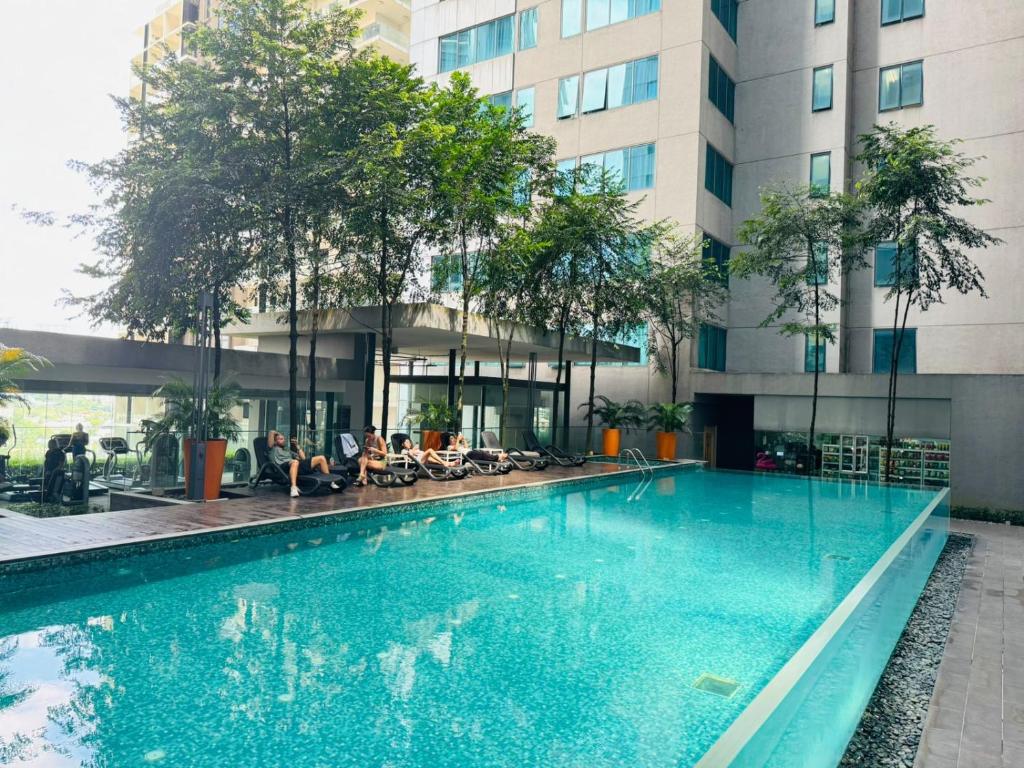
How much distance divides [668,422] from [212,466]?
14.5m

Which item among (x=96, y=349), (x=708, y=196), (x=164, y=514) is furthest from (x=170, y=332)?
(x=708, y=196)

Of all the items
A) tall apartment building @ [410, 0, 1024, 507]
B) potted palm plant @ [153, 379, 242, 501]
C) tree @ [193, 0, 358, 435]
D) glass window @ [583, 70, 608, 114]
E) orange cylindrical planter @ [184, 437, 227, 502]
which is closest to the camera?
orange cylindrical planter @ [184, 437, 227, 502]

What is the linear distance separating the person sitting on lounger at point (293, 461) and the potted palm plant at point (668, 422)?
12.4 meters

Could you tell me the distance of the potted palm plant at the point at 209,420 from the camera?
10.0 metres

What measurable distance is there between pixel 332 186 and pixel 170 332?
8028 millimetres

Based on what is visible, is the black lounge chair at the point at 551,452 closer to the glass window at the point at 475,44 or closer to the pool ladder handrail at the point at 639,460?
the pool ladder handrail at the point at 639,460

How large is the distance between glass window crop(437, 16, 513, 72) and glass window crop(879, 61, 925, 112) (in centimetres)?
1411

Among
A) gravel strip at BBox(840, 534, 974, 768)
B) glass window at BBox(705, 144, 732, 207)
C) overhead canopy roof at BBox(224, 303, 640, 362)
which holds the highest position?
glass window at BBox(705, 144, 732, 207)

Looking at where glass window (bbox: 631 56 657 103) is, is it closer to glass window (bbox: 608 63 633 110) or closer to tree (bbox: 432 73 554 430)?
glass window (bbox: 608 63 633 110)

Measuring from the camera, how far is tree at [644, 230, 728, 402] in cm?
2053

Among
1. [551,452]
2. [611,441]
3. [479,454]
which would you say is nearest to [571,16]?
[611,441]

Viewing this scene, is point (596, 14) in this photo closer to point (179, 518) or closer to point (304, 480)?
point (304, 480)

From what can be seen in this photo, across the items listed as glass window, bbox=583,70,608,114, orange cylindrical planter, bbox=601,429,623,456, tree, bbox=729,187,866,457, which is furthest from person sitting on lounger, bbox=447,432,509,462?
glass window, bbox=583,70,608,114

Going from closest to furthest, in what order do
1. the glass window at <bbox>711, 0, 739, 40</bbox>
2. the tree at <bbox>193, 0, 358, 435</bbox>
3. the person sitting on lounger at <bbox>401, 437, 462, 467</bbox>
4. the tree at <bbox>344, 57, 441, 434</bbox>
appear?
the tree at <bbox>193, 0, 358, 435</bbox> < the tree at <bbox>344, 57, 441, 434</bbox> < the person sitting on lounger at <bbox>401, 437, 462, 467</bbox> < the glass window at <bbox>711, 0, 739, 40</bbox>
